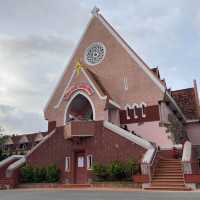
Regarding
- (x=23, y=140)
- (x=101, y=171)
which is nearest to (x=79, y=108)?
(x=101, y=171)

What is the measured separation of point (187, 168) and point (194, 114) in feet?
49.1

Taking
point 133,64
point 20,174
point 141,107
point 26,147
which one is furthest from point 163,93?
point 26,147

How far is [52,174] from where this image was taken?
22922 millimetres

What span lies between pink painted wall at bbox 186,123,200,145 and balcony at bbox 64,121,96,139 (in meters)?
13.2

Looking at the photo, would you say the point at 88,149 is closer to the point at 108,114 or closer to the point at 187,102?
the point at 108,114

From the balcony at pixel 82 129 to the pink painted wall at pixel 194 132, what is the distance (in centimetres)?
1322


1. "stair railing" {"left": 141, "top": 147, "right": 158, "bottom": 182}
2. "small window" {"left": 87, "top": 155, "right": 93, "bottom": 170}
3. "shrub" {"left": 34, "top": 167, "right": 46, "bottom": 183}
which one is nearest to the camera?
"stair railing" {"left": 141, "top": 147, "right": 158, "bottom": 182}

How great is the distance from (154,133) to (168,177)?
7136 millimetres

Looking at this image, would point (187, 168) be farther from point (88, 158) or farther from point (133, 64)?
point (133, 64)

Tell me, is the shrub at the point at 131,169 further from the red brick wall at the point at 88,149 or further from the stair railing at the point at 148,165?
the stair railing at the point at 148,165

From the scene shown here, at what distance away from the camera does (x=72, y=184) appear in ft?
72.4

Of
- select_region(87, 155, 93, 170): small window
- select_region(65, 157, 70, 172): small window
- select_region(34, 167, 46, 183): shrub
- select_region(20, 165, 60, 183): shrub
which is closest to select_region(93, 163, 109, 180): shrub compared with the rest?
select_region(87, 155, 93, 170): small window

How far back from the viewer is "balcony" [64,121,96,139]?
74.9 ft

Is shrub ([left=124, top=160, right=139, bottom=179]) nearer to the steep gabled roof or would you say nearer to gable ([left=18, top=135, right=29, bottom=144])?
the steep gabled roof
